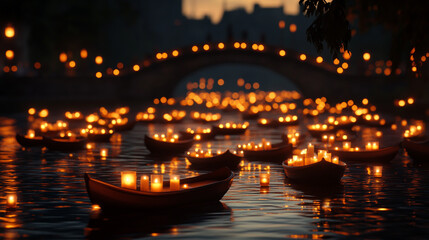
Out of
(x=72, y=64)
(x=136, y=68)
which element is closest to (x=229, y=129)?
(x=72, y=64)

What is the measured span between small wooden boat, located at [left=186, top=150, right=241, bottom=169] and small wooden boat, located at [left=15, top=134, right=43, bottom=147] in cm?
1109

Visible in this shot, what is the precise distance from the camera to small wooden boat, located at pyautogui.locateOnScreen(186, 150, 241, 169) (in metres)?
27.4

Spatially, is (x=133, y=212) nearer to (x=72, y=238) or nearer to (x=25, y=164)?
(x=72, y=238)

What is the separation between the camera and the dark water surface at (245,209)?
54.2ft

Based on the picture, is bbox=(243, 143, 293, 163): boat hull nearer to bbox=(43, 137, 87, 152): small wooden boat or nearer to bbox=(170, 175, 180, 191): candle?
bbox=(43, 137, 87, 152): small wooden boat

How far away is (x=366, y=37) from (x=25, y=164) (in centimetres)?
7345

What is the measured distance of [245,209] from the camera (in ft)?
63.1

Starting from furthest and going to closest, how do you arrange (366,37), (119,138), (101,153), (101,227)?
(366,37), (119,138), (101,153), (101,227)

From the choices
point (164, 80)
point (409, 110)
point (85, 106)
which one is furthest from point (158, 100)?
point (409, 110)

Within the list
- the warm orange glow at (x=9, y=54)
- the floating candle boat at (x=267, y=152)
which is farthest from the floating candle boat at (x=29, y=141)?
the warm orange glow at (x=9, y=54)

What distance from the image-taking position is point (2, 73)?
7838cm

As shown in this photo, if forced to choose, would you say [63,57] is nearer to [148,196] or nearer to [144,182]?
[144,182]

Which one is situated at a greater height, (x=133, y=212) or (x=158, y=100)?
(x=158, y=100)

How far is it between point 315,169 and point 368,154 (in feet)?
23.8
